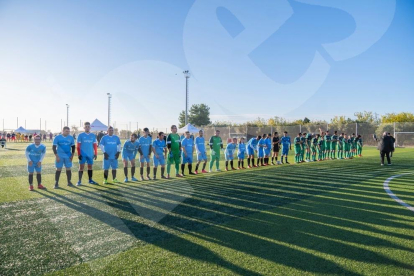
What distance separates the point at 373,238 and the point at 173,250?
3.21 metres

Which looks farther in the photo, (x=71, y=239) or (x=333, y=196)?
(x=333, y=196)

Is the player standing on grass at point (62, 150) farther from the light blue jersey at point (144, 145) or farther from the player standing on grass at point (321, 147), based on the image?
the player standing on grass at point (321, 147)

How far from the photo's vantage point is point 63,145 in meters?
9.27

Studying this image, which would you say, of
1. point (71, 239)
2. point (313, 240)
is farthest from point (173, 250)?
point (313, 240)

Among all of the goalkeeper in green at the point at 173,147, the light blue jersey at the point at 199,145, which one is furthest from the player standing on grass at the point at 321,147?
the goalkeeper in green at the point at 173,147

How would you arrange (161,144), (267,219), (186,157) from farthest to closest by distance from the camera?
(186,157) < (161,144) < (267,219)

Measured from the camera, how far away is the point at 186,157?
12328 millimetres

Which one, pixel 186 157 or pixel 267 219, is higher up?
pixel 186 157

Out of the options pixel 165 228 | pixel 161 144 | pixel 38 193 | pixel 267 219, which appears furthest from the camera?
pixel 161 144

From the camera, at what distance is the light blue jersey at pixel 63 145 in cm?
920

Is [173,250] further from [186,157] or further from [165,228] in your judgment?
[186,157]

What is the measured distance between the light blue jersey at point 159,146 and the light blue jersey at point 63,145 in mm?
3220

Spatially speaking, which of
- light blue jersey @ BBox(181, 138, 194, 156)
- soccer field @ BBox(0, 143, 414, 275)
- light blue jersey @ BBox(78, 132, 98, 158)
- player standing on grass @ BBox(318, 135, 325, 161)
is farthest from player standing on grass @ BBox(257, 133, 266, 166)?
light blue jersey @ BBox(78, 132, 98, 158)

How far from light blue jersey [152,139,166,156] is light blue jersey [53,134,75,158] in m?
3.22
